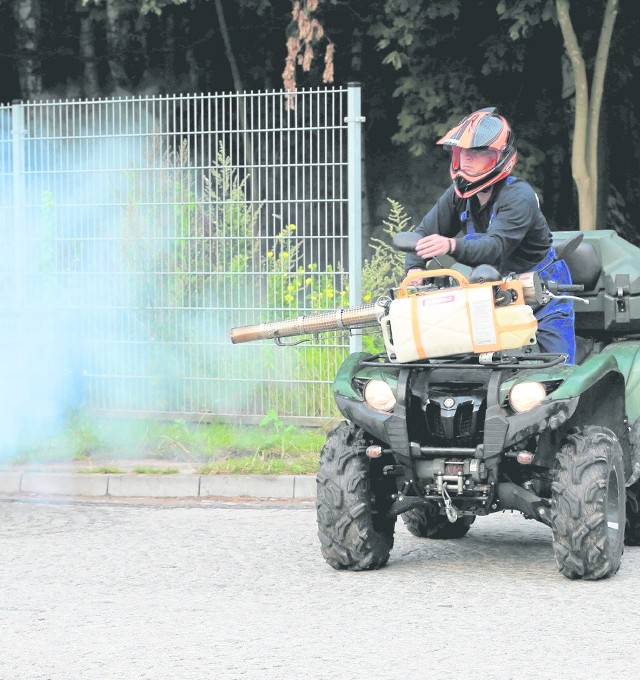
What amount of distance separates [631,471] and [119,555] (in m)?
2.44

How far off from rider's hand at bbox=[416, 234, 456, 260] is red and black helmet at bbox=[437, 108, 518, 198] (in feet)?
1.43

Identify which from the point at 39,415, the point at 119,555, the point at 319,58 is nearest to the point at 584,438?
the point at 119,555

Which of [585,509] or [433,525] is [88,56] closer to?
[433,525]

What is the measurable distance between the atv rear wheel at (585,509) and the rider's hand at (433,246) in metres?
0.95

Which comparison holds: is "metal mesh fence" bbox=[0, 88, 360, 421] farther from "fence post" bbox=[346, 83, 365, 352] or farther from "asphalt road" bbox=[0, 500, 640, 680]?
"asphalt road" bbox=[0, 500, 640, 680]

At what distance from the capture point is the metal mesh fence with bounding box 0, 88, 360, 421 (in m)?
10.9

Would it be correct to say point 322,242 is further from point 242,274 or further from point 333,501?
point 333,501

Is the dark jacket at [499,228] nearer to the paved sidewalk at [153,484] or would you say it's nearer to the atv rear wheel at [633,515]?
the atv rear wheel at [633,515]

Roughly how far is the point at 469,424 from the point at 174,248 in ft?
16.7

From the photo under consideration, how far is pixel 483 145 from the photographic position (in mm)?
6781

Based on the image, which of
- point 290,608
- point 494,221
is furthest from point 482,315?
point 290,608

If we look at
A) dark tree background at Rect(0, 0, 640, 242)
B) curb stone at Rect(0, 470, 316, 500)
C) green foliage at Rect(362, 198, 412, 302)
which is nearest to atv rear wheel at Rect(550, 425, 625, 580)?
curb stone at Rect(0, 470, 316, 500)

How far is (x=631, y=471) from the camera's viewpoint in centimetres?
724

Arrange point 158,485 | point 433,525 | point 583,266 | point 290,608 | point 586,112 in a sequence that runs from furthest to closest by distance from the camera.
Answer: point 586,112 → point 158,485 → point 433,525 → point 583,266 → point 290,608
